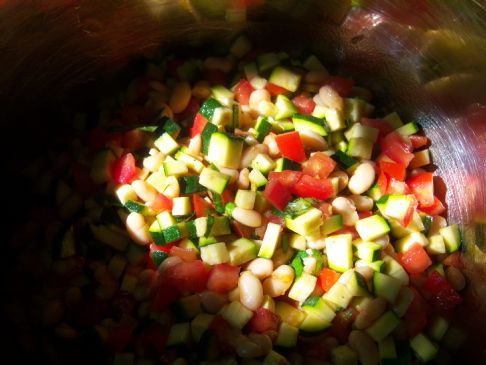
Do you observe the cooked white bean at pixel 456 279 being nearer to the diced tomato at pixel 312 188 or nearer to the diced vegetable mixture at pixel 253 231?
the diced vegetable mixture at pixel 253 231

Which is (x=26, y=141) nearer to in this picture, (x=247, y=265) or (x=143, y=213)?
(x=143, y=213)

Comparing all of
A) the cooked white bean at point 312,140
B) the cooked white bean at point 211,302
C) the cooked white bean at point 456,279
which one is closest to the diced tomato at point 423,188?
the cooked white bean at point 456,279

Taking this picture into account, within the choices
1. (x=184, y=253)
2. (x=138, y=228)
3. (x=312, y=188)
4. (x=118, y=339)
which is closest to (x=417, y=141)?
(x=312, y=188)

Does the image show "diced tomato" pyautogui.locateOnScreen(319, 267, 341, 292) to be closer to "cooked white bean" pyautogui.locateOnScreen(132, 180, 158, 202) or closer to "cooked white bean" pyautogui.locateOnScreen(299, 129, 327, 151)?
"cooked white bean" pyautogui.locateOnScreen(299, 129, 327, 151)

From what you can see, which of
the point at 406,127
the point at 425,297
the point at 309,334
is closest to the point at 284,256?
the point at 309,334

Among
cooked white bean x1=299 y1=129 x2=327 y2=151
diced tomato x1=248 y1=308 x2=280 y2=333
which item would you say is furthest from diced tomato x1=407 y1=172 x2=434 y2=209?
diced tomato x1=248 y1=308 x2=280 y2=333

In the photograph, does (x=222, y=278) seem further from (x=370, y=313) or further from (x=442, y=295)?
(x=442, y=295)
